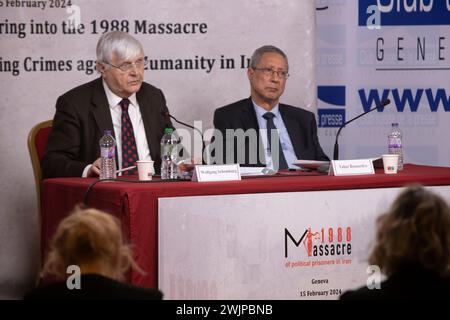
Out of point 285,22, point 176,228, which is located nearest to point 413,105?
point 285,22

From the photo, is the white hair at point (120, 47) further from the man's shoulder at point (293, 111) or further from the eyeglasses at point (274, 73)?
the man's shoulder at point (293, 111)

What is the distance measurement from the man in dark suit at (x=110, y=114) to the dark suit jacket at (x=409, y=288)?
2976 mm

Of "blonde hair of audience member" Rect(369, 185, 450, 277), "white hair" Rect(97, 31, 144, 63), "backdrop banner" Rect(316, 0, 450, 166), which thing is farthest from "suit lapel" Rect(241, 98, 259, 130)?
"blonde hair of audience member" Rect(369, 185, 450, 277)

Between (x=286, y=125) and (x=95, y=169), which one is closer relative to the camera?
(x=95, y=169)

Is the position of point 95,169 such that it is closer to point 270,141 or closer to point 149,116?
Result: point 149,116

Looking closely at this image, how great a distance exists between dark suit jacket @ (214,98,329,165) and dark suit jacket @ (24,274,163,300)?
3277mm

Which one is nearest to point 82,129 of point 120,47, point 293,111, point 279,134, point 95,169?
point 120,47

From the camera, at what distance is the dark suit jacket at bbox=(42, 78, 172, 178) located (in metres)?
4.72

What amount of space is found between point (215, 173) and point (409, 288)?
2.12m

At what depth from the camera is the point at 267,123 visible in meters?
5.40

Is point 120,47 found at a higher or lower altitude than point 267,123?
higher

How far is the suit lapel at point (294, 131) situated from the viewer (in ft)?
17.5

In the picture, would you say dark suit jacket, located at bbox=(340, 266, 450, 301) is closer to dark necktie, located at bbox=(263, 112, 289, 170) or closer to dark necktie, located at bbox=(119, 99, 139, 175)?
dark necktie, located at bbox=(119, 99, 139, 175)
